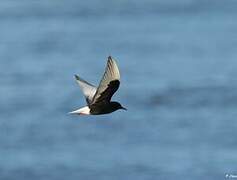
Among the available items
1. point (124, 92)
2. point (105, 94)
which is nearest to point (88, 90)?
point (105, 94)

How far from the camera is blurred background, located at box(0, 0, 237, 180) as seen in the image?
1719 cm

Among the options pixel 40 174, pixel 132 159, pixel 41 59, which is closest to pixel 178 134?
pixel 132 159

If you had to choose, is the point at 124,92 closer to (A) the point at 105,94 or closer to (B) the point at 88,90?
(B) the point at 88,90

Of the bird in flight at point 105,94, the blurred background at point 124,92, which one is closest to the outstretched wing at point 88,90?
the bird in flight at point 105,94

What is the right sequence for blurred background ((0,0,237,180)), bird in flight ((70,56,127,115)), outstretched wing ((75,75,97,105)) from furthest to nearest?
blurred background ((0,0,237,180)) < outstretched wing ((75,75,97,105)) < bird in flight ((70,56,127,115))

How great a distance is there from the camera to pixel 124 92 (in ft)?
69.7

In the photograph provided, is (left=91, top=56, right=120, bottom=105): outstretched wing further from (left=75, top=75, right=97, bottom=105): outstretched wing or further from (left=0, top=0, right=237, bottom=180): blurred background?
(left=0, top=0, right=237, bottom=180): blurred background

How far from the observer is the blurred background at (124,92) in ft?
56.4

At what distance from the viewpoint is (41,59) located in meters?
24.7

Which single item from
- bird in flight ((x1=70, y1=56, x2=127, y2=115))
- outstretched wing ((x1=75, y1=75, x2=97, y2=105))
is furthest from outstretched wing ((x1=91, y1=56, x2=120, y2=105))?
outstretched wing ((x1=75, y1=75, x2=97, y2=105))

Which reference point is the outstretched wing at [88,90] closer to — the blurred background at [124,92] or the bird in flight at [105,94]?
the bird in flight at [105,94]

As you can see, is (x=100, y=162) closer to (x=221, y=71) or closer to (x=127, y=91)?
(x=127, y=91)

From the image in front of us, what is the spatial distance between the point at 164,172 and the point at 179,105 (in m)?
4.97

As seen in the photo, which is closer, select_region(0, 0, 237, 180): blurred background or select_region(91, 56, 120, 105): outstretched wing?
select_region(91, 56, 120, 105): outstretched wing
